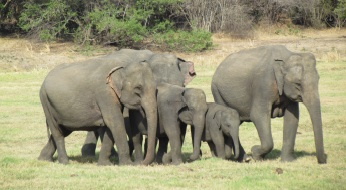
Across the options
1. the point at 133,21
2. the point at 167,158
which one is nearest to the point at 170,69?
the point at 167,158

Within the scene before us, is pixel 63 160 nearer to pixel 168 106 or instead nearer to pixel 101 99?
pixel 101 99

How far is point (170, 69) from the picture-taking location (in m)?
17.3

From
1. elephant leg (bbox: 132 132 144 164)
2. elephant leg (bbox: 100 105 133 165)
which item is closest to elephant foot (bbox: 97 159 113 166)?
elephant leg (bbox: 100 105 133 165)

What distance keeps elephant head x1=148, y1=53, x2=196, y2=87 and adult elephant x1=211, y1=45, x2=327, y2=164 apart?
1.06 meters

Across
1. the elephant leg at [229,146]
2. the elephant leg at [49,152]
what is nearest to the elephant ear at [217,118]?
the elephant leg at [229,146]

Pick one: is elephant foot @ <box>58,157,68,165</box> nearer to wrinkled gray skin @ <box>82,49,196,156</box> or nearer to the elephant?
the elephant

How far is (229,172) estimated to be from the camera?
1343cm

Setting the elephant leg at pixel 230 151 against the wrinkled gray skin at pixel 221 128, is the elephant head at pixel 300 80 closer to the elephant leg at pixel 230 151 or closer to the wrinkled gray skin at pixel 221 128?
the wrinkled gray skin at pixel 221 128

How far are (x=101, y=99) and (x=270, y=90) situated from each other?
3167 millimetres

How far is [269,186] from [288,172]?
50.6 inches

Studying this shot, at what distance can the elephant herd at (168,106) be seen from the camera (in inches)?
575

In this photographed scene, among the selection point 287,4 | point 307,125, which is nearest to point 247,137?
point 307,125

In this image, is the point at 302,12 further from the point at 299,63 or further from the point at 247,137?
the point at 299,63

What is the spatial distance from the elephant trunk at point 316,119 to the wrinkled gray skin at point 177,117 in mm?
1988
